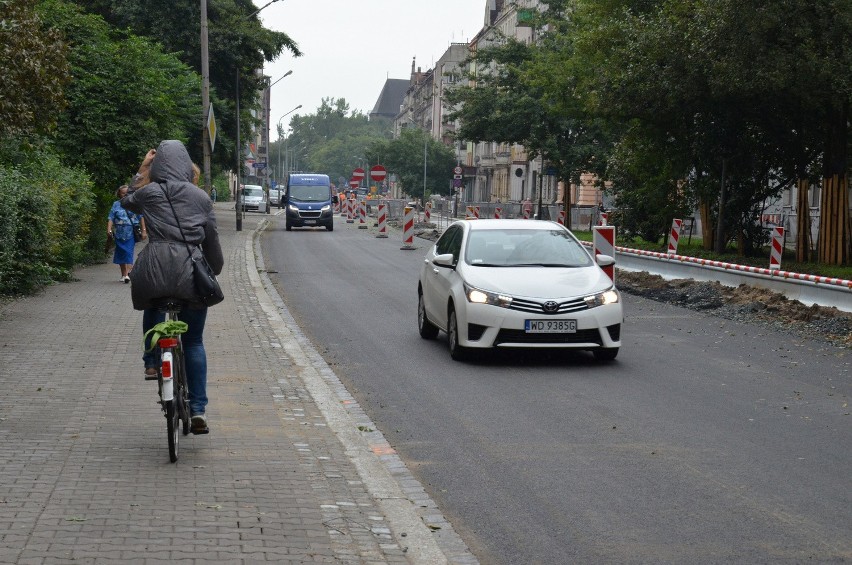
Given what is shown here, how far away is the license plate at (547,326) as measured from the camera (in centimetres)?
1237

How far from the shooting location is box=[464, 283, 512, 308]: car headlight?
12.5 meters

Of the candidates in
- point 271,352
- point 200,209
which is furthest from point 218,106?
point 200,209

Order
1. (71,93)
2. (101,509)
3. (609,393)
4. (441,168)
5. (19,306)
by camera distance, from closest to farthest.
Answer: (101,509) → (609,393) → (19,306) → (71,93) → (441,168)

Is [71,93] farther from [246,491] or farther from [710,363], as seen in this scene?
[246,491]

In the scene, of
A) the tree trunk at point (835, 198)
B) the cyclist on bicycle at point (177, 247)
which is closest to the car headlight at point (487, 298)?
the cyclist on bicycle at point (177, 247)

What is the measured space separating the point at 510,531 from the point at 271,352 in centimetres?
706

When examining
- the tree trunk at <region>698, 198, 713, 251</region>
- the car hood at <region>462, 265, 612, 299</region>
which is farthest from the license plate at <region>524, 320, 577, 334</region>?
the tree trunk at <region>698, 198, 713, 251</region>

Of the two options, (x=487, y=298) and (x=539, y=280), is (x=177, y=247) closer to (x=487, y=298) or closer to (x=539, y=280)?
(x=487, y=298)

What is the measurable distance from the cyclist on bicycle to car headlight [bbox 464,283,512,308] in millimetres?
5010

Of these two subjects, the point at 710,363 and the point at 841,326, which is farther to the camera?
the point at 841,326

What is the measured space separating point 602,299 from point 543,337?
0.73 meters

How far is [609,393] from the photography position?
10844 millimetres

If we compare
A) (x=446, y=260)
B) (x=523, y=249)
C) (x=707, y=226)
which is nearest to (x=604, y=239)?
(x=523, y=249)

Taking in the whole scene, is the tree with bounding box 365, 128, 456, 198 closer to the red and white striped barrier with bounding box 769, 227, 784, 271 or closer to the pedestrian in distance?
the red and white striped barrier with bounding box 769, 227, 784, 271
